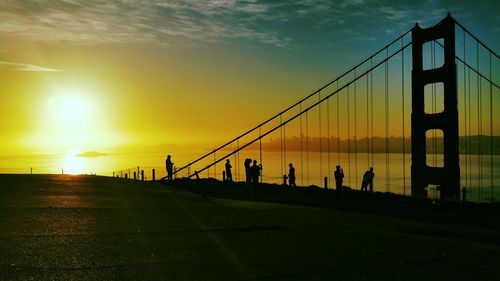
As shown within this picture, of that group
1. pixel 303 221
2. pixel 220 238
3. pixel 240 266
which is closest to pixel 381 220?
pixel 303 221

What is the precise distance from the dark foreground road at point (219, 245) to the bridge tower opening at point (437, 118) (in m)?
17.8

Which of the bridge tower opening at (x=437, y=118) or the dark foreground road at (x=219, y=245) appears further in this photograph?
the bridge tower opening at (x=437, y=118)

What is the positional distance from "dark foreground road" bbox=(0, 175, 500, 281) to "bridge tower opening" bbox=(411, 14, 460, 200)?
58.4 feet

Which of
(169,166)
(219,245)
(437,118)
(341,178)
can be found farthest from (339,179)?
(219,245)

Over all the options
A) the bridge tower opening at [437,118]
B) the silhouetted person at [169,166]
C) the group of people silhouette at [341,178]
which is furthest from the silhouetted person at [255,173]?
the bridge tower opening at [437,118]

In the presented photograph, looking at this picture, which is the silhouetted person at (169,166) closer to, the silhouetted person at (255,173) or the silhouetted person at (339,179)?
the silhouetted person at (255,173)

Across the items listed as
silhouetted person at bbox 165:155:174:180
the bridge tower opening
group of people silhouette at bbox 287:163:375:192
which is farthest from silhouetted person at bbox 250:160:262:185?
the bridge tower opening

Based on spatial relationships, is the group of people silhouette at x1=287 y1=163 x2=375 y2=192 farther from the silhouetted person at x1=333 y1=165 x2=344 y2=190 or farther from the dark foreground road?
the dark foreground road

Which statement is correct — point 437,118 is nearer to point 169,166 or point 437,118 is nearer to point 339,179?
point 339,179

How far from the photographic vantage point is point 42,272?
24.2 ft

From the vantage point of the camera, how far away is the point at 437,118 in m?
34.1

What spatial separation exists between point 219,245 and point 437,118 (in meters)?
27.4

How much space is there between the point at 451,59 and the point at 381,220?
834 inches

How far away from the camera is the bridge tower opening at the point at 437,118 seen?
109 feet
